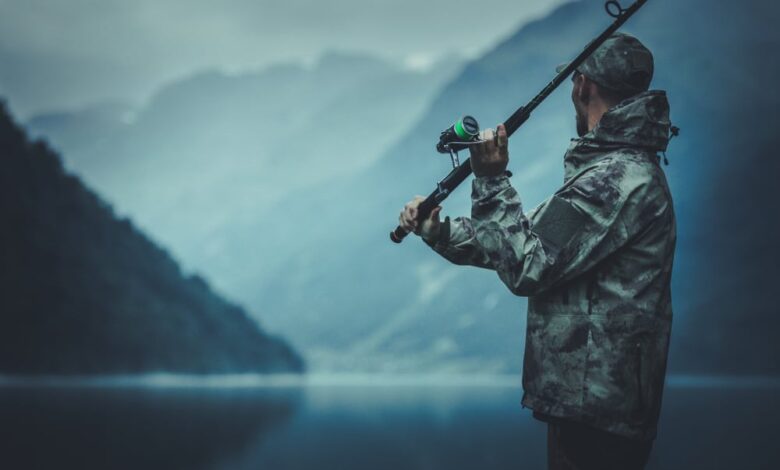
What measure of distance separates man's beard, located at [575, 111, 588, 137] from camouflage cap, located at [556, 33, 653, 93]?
0.13 meters

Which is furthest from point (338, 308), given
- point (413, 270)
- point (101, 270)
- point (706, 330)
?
point (101, 270)

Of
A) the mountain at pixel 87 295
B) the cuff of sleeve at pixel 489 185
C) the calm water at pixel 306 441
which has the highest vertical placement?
the mountain at pixel 87 295

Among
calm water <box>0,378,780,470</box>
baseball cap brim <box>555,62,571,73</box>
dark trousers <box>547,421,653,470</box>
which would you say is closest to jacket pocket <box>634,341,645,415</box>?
dark trousers <box>547,421,653,470</box>

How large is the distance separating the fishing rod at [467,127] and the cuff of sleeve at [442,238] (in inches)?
3.0

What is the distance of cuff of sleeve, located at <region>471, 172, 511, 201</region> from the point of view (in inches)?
100

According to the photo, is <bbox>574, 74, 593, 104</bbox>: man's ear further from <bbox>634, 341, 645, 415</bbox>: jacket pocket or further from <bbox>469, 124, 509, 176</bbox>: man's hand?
<bbox>634, 341, 645, 415</bbox>: jacket pocket

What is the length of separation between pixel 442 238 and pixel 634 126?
2.36 ft

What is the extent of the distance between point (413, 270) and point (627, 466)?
12362cm

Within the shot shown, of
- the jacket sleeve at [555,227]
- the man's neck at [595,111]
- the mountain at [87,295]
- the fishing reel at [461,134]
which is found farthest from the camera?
the mountain at [87,295]

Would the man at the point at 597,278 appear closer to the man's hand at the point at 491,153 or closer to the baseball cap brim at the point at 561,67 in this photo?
the man's hand at the point at 491,153

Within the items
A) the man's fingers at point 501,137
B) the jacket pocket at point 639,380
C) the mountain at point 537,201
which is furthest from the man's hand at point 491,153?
the mountain at point 537,201

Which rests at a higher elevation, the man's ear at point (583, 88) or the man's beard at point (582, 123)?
the man's ear at point (583, 88)

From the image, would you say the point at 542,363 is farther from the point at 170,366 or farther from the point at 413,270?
the point at 413,270

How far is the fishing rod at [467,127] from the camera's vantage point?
8.78 feet
